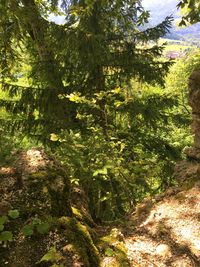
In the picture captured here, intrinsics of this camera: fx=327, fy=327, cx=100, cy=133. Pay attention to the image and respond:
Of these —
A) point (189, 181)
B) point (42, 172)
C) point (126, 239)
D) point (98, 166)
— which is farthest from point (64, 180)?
point (189, 181)

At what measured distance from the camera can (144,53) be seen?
1000 cm

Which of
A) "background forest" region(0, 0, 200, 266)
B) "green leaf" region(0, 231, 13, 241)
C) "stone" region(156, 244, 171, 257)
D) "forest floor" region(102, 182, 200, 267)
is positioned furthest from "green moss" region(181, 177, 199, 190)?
"green leaf" region(0, 231, 13, 241)

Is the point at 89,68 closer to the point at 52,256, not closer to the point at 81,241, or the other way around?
the point at 81,241

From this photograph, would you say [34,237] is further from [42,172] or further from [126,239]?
[126,239]

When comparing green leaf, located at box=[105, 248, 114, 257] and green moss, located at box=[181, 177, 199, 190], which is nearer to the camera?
green leaf, located at box=[105, 248, 114, 257]

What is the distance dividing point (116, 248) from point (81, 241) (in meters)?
0.50

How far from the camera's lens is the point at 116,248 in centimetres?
361

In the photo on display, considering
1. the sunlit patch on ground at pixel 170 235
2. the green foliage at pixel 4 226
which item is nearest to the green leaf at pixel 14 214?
the green foliage at pixel 4 226

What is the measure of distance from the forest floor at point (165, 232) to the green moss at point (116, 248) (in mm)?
71

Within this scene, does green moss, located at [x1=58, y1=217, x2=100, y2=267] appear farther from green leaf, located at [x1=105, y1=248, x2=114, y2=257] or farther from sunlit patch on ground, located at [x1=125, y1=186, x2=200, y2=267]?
sunlit patch on ground, located at [x1=125, y1=186, x2=200, y2=267]

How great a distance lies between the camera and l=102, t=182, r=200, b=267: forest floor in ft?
12.5

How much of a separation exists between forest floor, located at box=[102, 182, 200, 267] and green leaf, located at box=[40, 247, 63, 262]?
56 cm

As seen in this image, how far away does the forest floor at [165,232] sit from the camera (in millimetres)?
3822

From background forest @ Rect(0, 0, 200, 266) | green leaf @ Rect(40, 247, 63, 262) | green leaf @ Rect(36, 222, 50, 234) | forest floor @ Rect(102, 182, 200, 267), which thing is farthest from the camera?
background forest @ Rect(0, 0, 200, 266)
